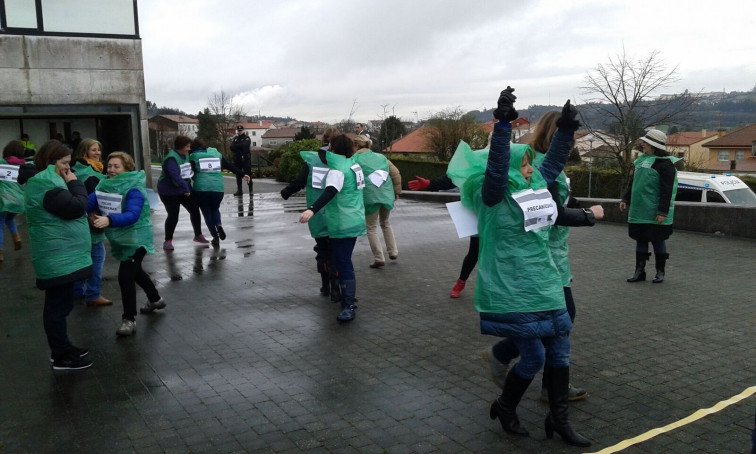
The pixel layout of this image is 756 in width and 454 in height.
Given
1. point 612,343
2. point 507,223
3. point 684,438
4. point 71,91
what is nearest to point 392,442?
point 507,223

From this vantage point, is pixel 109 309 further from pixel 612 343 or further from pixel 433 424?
pixel 612 343

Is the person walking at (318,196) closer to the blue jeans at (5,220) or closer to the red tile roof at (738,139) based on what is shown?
the blue jeans at (5,220)

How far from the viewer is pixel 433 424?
14.2 feet

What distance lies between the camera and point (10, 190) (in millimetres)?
10281

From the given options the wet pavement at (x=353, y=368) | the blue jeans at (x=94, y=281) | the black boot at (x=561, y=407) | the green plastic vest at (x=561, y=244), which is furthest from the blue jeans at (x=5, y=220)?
the black boot at (x=561, y=407)

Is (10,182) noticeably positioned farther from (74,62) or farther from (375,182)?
(74,62)

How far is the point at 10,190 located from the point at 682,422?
32.4ft

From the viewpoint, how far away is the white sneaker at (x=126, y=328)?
6.26 m

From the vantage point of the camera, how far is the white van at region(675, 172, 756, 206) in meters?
14.5

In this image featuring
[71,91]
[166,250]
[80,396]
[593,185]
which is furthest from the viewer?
[593,185]

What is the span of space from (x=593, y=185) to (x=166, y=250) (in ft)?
84.9

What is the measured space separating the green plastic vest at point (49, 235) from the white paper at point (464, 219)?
10.3 feet

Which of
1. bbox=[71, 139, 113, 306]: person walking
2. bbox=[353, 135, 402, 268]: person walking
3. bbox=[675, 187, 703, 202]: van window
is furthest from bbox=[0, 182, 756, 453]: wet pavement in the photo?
bbox=[675, 187, 703, 202]: van window

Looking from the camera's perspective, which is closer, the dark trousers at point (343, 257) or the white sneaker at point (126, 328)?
the white sneaker at point (126, 328)
